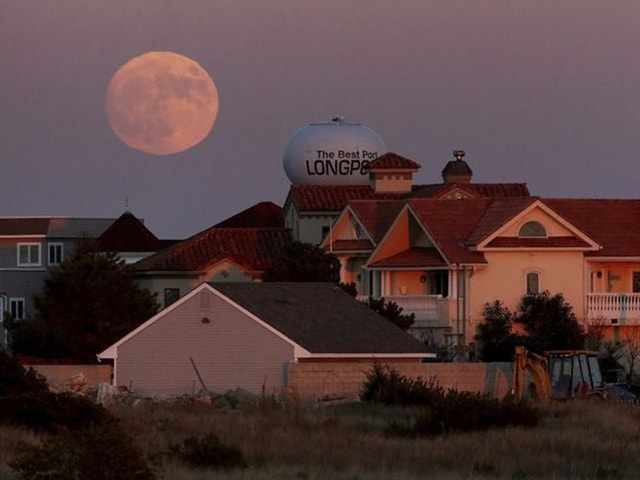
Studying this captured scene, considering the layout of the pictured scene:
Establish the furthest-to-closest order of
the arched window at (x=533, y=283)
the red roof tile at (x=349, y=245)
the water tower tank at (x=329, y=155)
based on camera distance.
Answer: the water tower tank at (x=329, y=155) → the red roof tile at (x=349, y=245) → the arched window at (x=533, y=283)

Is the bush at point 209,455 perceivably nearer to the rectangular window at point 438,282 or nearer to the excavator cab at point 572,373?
the excavator cab at point 572,373

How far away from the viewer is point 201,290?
56.6 meters

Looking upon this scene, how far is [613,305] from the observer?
7081 cm

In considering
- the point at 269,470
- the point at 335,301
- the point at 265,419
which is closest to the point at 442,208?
the point at 335,301

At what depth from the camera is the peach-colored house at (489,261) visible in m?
69.7

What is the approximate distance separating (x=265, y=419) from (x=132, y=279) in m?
35.8

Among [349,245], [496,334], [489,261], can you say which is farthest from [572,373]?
[349,245]

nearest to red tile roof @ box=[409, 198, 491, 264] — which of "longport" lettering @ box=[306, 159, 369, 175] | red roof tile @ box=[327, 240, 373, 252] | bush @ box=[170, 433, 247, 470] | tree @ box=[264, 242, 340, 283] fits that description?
red roof tile @ box=[327, 240, 373, 252]

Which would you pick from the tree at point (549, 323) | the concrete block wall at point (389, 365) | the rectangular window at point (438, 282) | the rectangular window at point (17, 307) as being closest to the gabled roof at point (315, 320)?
the concrete block wall at point (389, 365)

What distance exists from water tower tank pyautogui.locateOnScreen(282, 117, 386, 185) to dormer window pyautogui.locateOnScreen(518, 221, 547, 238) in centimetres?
1841

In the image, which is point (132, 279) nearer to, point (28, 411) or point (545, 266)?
point (545, 266)

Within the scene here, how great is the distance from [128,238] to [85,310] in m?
23.0

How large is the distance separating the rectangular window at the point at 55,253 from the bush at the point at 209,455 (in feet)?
208

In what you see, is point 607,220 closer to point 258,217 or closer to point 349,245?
point 349,245
